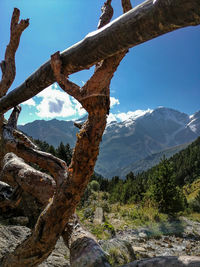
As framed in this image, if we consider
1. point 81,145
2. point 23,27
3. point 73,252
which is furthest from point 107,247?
point 23,27

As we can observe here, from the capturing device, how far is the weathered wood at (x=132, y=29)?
762 millimetres

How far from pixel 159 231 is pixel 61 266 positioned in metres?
7.32

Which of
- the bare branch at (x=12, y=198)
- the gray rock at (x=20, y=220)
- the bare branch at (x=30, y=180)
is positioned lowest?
the gray rock at (x=20, y=220)

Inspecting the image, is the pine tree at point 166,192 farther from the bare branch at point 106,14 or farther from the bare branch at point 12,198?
the bare branch at point 106,14

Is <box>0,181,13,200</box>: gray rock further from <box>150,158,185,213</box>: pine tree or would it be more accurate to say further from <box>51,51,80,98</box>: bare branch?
<box>150,158,185,213</box>: pine tree

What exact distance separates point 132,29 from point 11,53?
16.3ft

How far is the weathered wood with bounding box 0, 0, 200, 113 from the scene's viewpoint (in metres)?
0.76

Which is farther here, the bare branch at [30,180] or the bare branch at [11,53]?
the bare branch at [11,53]

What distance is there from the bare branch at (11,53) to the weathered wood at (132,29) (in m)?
3.59

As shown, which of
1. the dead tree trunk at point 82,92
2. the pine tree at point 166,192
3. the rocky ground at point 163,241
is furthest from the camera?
the pine tree at point 166,192

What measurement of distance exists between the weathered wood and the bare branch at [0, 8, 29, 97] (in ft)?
11.8

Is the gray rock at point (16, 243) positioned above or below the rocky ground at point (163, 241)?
above

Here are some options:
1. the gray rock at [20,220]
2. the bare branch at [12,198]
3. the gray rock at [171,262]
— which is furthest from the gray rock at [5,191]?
the gray rock at [20,220]

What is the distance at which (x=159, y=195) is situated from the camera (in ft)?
47.0
